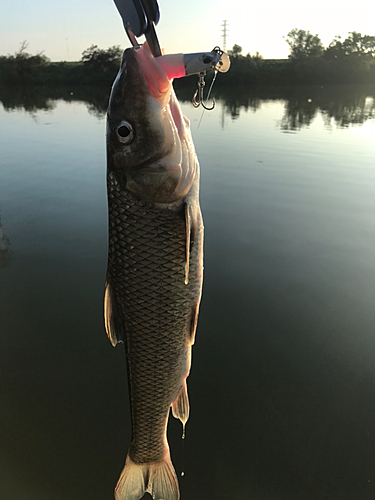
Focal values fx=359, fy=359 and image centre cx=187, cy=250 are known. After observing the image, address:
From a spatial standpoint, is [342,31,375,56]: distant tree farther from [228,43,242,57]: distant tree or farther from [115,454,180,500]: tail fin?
[115,454,180,500]: tail fin

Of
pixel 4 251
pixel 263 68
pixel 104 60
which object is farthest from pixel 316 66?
pixel 4 251

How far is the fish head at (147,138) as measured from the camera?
1418 mm

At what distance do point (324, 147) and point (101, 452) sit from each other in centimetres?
1239

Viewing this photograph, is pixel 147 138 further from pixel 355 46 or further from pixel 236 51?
pixel 355 46

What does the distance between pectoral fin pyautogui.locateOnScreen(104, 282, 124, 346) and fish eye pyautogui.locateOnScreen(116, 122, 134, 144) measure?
0.68 m

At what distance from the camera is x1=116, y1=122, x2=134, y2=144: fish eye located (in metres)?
1.51

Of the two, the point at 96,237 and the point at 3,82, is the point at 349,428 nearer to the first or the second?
the point at 96,237

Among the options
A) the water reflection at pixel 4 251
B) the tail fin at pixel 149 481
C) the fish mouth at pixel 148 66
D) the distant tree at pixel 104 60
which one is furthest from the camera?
the distant tree at pixel 104 60

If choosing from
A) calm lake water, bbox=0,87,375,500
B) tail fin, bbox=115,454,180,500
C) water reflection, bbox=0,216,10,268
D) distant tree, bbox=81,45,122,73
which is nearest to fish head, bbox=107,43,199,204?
tail fin, bbox=115,454,180,500

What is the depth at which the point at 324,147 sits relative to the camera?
12.7 m

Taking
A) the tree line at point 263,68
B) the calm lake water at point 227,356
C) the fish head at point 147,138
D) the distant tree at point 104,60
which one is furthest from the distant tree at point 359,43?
the fish head at point 147,138

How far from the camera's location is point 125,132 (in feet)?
5.02

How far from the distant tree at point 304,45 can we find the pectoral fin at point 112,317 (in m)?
67.4

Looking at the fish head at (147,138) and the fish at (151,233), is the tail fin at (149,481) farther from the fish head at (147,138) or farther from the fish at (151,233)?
the fish head at (147,138)
